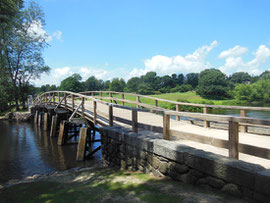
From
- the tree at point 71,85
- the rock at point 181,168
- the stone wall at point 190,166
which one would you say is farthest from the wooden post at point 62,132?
the tree at point 71,85

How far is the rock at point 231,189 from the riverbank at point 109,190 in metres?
0.08

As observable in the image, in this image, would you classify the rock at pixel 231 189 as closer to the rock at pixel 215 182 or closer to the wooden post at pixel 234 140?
the rock at pixel 215 182

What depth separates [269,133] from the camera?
6043 millimetres

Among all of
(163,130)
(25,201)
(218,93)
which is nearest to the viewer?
(25,201)

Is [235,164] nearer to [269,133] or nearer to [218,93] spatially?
[269,133]

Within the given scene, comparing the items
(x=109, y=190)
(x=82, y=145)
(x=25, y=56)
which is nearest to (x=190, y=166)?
(x=109, y=190)

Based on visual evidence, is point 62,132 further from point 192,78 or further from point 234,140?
point 192,78

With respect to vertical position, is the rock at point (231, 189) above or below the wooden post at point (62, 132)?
above

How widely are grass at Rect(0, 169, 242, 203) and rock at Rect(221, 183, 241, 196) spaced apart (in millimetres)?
109

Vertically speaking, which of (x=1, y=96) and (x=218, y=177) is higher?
(x=1, y=96)

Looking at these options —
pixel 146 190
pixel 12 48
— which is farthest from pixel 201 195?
pixel 12 48

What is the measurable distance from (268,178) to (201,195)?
3.46 ft

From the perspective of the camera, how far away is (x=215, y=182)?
3.39m

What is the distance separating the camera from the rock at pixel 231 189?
3.06 metres
